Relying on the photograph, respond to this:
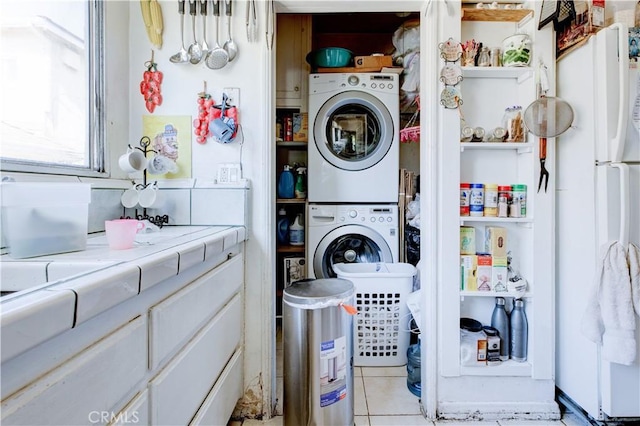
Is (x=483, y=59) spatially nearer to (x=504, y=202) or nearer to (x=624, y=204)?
(x=504, y=202)

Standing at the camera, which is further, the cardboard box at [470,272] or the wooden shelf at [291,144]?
the wooden shelf at [291,144]

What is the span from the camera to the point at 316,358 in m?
1.36

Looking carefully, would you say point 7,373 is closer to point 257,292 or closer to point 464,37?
point 257,292

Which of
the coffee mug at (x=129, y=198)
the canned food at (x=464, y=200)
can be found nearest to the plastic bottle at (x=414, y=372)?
the canned food at (x=464, y=200)

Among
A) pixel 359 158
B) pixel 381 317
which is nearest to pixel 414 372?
pixel 381 317

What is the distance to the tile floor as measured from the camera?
1572 mm

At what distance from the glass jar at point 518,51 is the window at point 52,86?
1.89m

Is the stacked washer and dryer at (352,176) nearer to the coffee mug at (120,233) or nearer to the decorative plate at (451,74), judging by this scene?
the decorative plate at (451,74)

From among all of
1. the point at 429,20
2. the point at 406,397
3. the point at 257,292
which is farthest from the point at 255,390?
the point at 429,20

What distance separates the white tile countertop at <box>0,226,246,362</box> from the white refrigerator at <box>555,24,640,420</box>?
1.59m

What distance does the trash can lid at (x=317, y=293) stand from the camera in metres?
1.37

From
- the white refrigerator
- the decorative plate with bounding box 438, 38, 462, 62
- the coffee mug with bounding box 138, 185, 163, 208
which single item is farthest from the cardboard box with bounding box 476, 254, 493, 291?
the coffee mug with bounding box 138, 185, 163, 208

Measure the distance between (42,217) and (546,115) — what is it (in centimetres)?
197

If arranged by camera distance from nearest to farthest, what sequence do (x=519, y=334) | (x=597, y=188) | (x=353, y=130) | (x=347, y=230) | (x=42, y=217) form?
(x=42, y=217)
(x=597, y=188)
(x=519, y=334)
(x=347, y=230)
(x=353, y=130)
